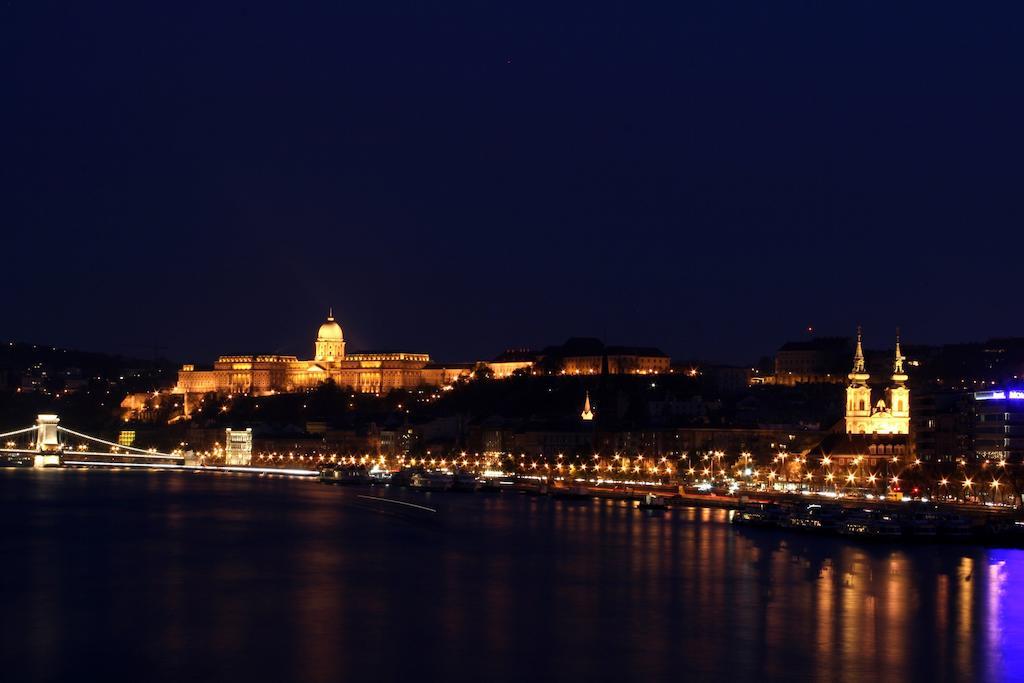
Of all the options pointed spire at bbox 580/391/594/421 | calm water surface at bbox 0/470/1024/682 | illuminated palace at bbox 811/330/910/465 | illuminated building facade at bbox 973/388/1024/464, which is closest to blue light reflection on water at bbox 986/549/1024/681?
calm water surface at bbox 0/470/1024/682

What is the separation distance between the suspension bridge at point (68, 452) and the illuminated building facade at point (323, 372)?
1150 cm

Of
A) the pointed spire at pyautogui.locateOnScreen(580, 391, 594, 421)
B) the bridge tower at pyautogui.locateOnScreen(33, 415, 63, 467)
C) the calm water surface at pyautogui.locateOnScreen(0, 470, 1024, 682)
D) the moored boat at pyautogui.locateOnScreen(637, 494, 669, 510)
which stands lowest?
the calm water surface at pyautogui.locateOnScreen(0, 470, 1024, 682)

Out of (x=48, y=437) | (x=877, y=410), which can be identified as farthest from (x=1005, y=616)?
(x=48, y=437)

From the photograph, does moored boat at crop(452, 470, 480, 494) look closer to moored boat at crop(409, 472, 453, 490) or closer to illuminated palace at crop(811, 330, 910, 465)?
moored boat at crop(409, 472, 453, 490)

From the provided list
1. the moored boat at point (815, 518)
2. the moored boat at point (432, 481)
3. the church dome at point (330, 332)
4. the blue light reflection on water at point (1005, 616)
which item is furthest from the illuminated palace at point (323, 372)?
the blue light reflection on water at point (1005, 616)

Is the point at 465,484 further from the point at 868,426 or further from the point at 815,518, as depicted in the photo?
the point at 815,518

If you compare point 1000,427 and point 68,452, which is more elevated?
point 1000,427

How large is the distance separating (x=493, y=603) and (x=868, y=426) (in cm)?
4570

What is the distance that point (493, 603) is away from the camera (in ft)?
96.9

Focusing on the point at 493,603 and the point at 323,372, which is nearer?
the point at 493,603

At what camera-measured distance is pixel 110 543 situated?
40562mm

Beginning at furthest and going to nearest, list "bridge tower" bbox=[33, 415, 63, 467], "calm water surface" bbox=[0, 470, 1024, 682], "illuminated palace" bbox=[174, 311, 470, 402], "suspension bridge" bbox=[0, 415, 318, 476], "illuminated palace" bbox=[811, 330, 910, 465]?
"illuminated palace" bbox=[174, 311, 470, 402] → "bridge tower" bbox=[33, 415, 63, 467] → "suspension bridge" bbox=[0, 415, 318, 476] → "illuminated palace" bbox=[811, 330, 910, 465] → "calm water surface" bbox=[0, 470, 1024, 682]

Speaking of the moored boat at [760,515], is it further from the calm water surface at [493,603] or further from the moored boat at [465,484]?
the moored boat at [465,484]

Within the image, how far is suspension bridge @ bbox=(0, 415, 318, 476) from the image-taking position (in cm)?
10150
